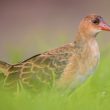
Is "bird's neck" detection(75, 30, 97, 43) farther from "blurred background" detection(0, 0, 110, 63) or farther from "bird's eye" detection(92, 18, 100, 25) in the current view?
"blurred background" detection(0, 0, 110, 63)

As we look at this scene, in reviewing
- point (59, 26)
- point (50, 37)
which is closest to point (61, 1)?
point (59, 26)

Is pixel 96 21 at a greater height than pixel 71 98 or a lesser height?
greater

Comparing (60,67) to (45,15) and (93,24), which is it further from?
(45,15)

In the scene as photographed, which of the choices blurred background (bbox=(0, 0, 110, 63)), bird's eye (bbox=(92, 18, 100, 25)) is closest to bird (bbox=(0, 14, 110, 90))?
bird's eye (bbox=(92, 18, 100, 25))

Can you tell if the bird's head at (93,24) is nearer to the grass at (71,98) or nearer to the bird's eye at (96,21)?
the bird's eye at (96,21)

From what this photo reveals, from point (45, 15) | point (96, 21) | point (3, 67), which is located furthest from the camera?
point (45, 15)

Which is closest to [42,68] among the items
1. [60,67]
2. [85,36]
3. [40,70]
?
[40,70]
